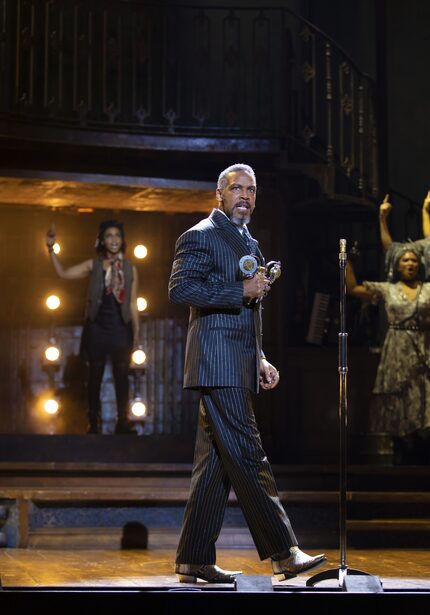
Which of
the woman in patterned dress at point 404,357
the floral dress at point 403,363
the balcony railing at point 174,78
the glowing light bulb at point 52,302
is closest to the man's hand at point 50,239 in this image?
the glowing light bulb at point 52,302

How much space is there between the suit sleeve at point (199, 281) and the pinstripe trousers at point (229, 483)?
0.38m

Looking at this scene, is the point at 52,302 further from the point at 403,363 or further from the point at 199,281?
the point at 199,281

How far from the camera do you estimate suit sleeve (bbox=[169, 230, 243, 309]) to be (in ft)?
16.9

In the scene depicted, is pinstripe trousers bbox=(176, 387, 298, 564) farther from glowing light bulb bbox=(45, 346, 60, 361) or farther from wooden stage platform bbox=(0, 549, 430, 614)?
glowing light bulb bbox=(45, 346, 60, 361)

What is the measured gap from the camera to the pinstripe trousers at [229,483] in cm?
506

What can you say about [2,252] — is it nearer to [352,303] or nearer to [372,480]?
[352,303]

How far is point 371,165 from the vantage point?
11055mm

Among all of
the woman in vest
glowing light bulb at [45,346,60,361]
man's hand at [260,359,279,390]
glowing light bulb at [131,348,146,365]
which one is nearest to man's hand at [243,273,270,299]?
man's hand at [260,359,279,390]

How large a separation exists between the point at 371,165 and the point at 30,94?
332cm

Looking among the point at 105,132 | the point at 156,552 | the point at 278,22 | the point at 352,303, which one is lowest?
the point at 156,552

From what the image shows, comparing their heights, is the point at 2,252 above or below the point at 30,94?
below

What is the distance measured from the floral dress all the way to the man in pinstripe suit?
14.1 feet

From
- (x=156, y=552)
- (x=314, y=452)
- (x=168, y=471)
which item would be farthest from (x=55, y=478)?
(x=314, y=452)

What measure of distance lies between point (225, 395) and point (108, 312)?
5192 millimetres
